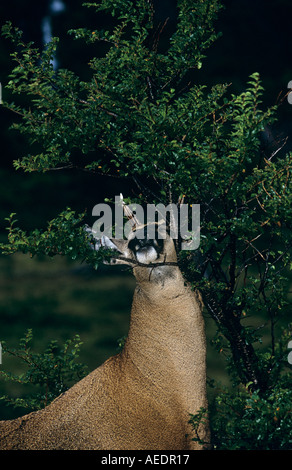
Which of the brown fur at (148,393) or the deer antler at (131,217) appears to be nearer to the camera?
the deer antler at (131,217)

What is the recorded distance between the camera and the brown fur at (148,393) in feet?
17.8

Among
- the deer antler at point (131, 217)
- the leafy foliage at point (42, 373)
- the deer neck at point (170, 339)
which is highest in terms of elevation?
the deer antler at point (131, 217)

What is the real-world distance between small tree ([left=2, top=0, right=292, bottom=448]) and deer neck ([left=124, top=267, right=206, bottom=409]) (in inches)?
7.7

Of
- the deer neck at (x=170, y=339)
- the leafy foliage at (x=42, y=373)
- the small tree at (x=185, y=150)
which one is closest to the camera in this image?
the small tree at (x=185, y=150)

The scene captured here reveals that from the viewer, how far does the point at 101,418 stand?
5.59 meters

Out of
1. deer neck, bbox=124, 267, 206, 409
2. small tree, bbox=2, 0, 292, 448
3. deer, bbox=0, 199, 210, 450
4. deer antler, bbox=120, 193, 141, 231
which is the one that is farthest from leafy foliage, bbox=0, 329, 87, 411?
deer antler, bbox=120, 193, 141, 231

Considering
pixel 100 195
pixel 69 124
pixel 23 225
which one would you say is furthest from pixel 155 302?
pixel 23 225

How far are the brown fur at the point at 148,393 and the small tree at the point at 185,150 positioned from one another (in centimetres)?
31

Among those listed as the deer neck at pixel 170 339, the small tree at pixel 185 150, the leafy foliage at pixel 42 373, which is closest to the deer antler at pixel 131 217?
the small tree at pixel 185 150

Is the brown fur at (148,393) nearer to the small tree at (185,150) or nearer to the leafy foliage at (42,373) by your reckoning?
the small tree at (185,150)

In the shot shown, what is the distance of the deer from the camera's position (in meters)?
5.40

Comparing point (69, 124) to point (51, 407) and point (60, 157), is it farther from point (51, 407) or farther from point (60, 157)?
point (51, 407)

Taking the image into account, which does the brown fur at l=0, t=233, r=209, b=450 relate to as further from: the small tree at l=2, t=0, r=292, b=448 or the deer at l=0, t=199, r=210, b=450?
the small tree at l=2, t=0, r=292, b=448
